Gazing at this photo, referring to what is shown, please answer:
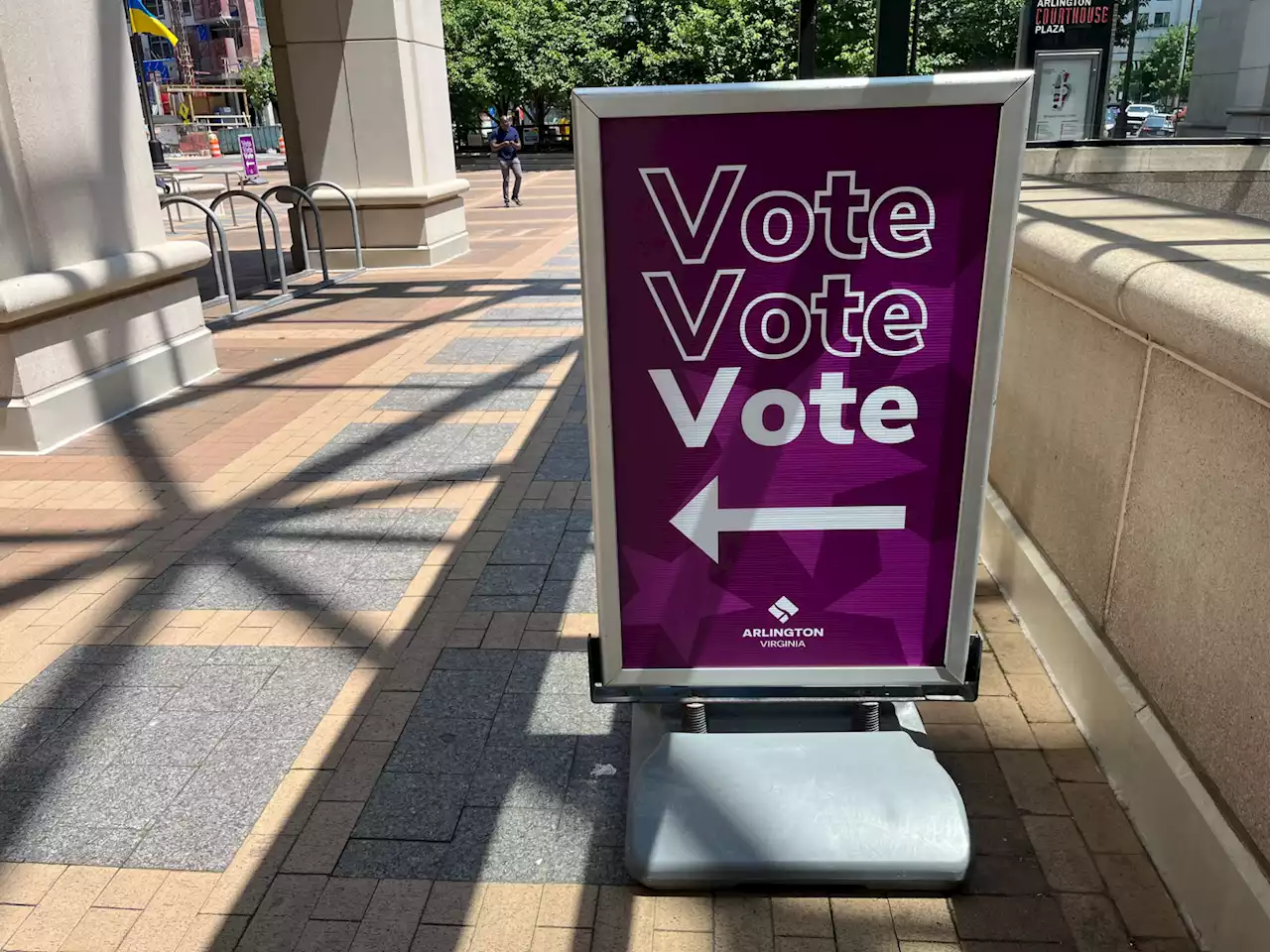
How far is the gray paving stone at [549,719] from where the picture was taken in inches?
127

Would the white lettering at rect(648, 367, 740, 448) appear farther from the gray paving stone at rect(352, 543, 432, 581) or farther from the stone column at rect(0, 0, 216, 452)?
the stone column at rect(0, 0, 216, 452)

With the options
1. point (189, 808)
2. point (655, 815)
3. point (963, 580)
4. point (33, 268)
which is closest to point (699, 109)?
point (963, 580)

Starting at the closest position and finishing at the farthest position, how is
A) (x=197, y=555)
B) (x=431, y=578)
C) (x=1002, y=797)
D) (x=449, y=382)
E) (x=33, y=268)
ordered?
(x=1002, y=797) < (x=431, y=578) < (x=197, y=555) < (x=33, y=268) < (x=449, y=382)

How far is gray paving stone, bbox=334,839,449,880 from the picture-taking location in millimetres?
2660

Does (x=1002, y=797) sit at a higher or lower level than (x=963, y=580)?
lower

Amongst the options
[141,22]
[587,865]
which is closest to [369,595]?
[587,865]

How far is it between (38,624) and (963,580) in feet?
11.8

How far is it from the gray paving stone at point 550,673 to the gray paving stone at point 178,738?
3.19ft

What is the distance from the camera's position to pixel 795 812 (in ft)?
8.54

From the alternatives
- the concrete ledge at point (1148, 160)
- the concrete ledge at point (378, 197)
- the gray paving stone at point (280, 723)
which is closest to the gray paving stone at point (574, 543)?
the gray paving stone at point (280, 723)

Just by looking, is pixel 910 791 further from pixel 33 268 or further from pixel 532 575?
pixel 33 268

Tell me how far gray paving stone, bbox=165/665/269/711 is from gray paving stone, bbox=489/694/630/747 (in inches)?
36.5

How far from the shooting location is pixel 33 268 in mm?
5891

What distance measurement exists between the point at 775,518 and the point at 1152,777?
125 centimetres
